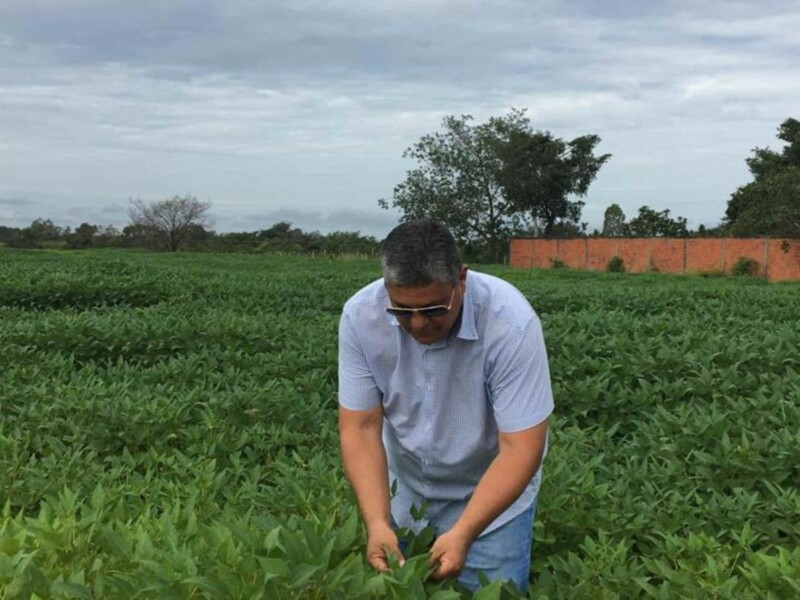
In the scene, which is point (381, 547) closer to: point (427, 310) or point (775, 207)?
point (427, 310)

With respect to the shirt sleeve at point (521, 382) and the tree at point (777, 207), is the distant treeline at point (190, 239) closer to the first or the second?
the tree at point (777, 207)

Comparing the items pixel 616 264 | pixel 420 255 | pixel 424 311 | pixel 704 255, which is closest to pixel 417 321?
pixel 424 311

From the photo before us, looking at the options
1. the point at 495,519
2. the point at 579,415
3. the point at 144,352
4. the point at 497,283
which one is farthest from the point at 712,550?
the point at 144,352

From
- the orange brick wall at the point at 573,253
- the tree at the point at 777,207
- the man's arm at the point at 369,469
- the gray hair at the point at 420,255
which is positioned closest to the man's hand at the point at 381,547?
the man's arm at the point at 369,469

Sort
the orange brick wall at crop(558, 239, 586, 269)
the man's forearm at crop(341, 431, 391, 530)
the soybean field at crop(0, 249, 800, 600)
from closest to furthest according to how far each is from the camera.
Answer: the soybean field at crop(0, 249, 800, 600) → the man's forearm at crop(341, 431, 391, 530) → the orange brick wall at crop(558, 239, 586, 269)

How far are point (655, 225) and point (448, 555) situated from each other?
57.0 metres

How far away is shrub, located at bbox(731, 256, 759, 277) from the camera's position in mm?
35750

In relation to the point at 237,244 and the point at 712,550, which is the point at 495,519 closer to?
the point at 712,550

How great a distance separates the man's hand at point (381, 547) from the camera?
228cm

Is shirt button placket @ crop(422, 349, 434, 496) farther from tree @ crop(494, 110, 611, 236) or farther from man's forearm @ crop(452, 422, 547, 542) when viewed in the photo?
tree @ crop(494, 110, 611, 236)

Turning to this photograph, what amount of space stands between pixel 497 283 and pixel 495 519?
2.17 feet

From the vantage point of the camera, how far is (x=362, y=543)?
2.47m

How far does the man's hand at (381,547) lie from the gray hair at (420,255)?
0.64 metres

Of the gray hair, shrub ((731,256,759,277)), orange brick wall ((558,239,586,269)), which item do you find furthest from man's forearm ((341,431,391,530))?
orange brick wall ((558,239,586,269))
